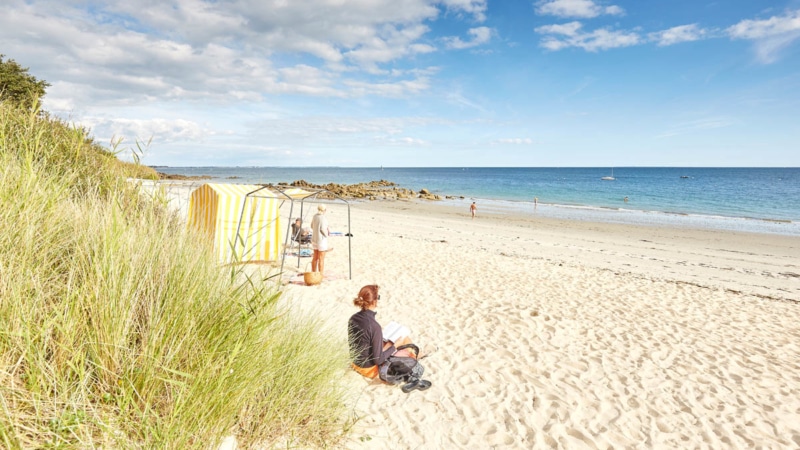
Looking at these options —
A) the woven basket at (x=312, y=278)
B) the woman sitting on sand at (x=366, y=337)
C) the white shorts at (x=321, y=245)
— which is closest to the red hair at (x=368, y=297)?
the woman sitting on sand at (x=366, y=337)

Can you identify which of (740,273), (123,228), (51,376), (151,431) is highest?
(123,228)

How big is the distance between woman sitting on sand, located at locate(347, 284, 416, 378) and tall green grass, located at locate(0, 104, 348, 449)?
1.21 metres

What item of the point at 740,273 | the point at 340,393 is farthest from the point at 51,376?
the point at 740,273

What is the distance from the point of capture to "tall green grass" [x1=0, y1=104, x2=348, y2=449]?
197cm

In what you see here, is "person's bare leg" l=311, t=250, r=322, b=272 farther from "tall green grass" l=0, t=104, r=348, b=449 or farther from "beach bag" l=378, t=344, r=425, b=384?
"tall green grass" l=0, t=104, r=348, b=449

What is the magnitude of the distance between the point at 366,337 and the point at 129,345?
254cm

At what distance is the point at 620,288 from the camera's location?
9.48 m

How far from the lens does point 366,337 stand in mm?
4516

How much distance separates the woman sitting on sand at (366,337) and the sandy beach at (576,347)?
14cm

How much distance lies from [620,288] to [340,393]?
821 cm

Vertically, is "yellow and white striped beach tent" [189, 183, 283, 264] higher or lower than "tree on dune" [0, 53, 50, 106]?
lower

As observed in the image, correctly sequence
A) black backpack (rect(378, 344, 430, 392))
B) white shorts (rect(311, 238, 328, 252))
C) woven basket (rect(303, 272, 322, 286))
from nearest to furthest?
black backpack (rect(378, 344, 430, 392)), woven basket (rect(303, 272, 322, 286)), white shorts (rect(311, 238, 328, 252))

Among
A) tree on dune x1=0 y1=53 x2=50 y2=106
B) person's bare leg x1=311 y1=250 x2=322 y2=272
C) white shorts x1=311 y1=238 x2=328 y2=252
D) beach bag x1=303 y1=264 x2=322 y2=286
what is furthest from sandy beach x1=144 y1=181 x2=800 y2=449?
tree on dune x1=0 y1=53 x2=50 y2=106

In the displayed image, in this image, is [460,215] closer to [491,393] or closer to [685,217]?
[685,217]
